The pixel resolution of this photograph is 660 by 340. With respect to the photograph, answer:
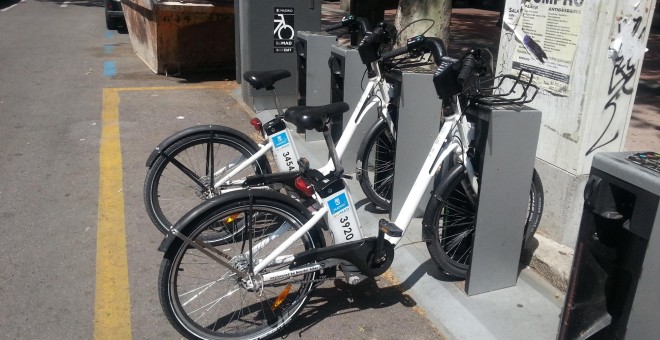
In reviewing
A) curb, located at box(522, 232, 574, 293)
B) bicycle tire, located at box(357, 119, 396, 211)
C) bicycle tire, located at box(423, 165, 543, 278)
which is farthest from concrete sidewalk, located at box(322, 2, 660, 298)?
bicycle tire, located at box(357, 119, 396, 211)

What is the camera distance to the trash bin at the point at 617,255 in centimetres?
193

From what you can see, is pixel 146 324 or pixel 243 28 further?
pixel 243 28

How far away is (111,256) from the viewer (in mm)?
4125

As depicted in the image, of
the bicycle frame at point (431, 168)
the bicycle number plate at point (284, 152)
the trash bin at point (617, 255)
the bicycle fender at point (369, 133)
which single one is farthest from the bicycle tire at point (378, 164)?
the trash bin at point (617, 255)

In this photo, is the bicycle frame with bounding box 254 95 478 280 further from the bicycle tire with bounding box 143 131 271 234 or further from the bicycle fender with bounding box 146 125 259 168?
the bicycle fender with bounding box 146 125 259 168

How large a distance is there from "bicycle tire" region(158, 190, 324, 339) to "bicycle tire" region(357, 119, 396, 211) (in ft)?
4.26

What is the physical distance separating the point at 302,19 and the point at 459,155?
451cm

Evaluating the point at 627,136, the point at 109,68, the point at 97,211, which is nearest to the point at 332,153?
the point at 97,211

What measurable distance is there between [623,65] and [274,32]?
15.4 ft

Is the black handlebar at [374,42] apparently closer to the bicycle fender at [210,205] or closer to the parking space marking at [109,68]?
the bicycle fender at [210,205]

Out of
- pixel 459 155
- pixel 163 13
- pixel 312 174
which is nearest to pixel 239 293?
pixel 312 174

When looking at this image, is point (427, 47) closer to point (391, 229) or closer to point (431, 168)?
point (431, 168)

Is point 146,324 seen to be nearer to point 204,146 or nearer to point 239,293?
point 239,293

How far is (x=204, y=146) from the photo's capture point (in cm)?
428
